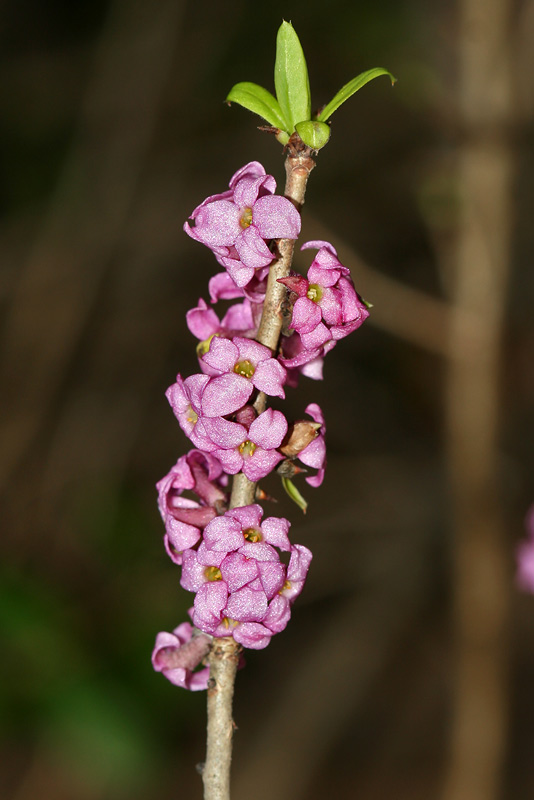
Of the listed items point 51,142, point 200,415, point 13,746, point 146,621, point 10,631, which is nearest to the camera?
point 200,415

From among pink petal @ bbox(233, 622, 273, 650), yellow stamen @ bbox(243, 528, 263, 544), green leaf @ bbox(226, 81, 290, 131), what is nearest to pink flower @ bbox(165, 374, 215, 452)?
yellow stamen @ bbox(243, 528, 263, 544)

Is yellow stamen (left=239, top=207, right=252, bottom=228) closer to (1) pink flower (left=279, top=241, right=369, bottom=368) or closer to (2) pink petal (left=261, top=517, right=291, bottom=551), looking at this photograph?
(1) pink flower (left=279, top=241, right=369, bottom=368)

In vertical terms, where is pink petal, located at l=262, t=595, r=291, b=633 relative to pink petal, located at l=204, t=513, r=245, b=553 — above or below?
below

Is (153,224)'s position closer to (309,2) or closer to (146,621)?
(309,2)

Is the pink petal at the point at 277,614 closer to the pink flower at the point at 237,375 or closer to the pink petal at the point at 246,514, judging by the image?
the pink petal at the point at 246,514

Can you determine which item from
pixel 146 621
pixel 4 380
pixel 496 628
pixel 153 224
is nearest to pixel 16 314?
pixel 4 380

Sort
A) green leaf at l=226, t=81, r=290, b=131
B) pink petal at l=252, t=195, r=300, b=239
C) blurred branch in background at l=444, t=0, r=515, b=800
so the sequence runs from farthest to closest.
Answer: blurred branch in background at l=444, t=0, r=515, b=800 < green leaf at l=226, t=81, r=290, b=131 < pink petal at l=252, t=195, r=300, b=239

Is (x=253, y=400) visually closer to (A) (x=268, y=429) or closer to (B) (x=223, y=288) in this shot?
(A) (x=268, y=429)

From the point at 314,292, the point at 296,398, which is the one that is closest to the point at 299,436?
the point at 314,292
